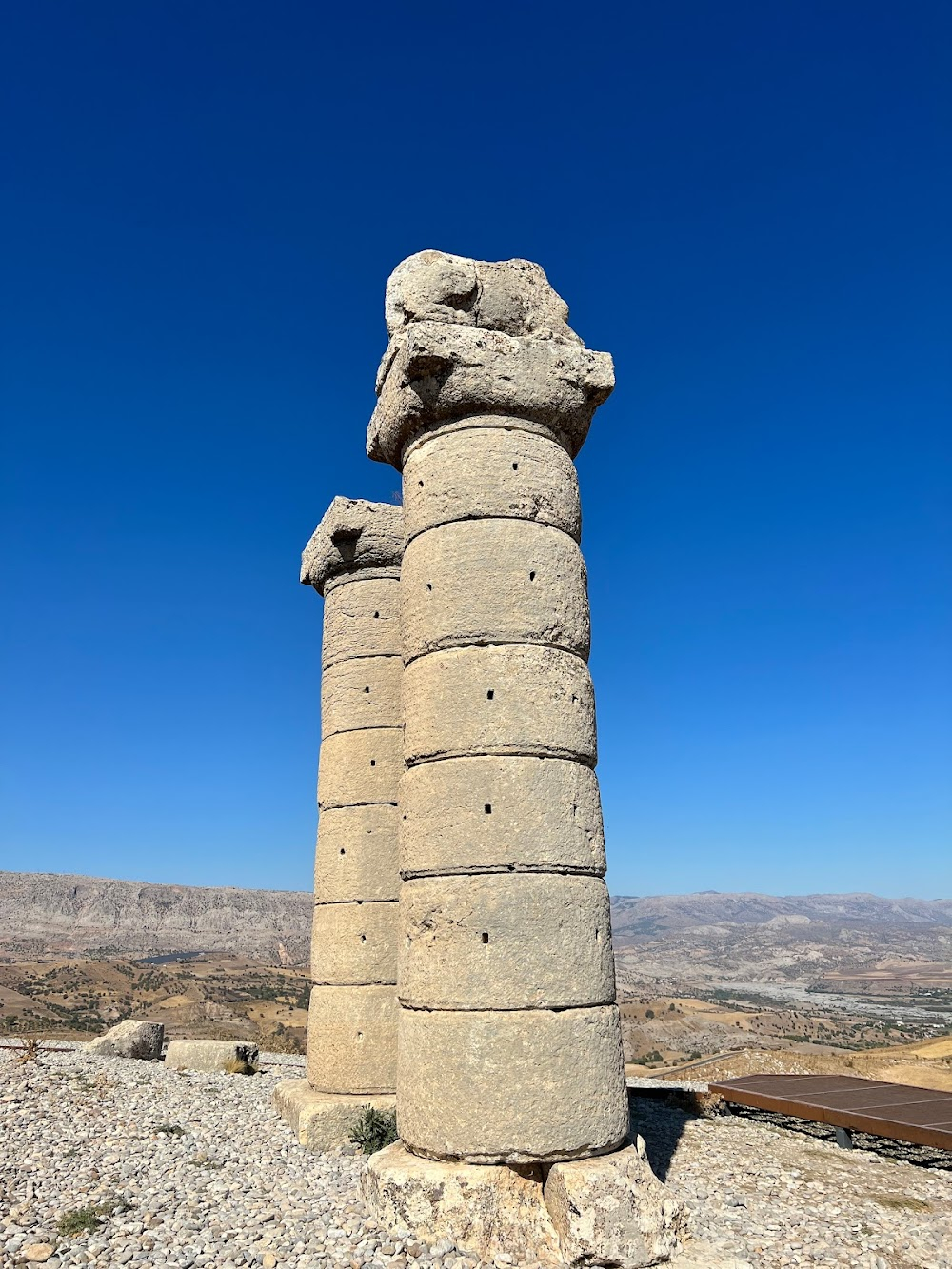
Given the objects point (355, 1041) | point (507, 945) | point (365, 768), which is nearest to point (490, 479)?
point (507, 945)

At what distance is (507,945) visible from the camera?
23.4 feet

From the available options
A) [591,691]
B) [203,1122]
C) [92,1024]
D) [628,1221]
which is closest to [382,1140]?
[203,1122]

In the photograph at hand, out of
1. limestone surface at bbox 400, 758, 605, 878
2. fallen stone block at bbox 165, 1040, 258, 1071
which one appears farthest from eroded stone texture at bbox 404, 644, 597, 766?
fallen stone block at bbox 165, 1040, 258, 1071

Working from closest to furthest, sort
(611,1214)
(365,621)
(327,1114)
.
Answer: (611,1214) → (327,1114) → (365,621)

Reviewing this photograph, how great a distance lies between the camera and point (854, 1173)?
30.1 feet

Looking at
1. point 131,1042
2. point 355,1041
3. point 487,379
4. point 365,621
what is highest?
point 487,379

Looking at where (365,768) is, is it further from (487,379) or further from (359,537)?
(487,379)

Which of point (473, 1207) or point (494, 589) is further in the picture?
point (494, 589)

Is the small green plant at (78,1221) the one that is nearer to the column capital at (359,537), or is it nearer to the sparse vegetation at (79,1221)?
the sparse vegetation at (79,1221)

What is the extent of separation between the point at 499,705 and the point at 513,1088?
306 cm

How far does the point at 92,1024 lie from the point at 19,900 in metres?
79.9

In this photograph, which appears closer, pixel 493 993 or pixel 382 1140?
pixel 493 993

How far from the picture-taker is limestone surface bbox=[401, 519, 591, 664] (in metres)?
7.95

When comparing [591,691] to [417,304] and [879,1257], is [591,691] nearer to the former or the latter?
[417,304]
